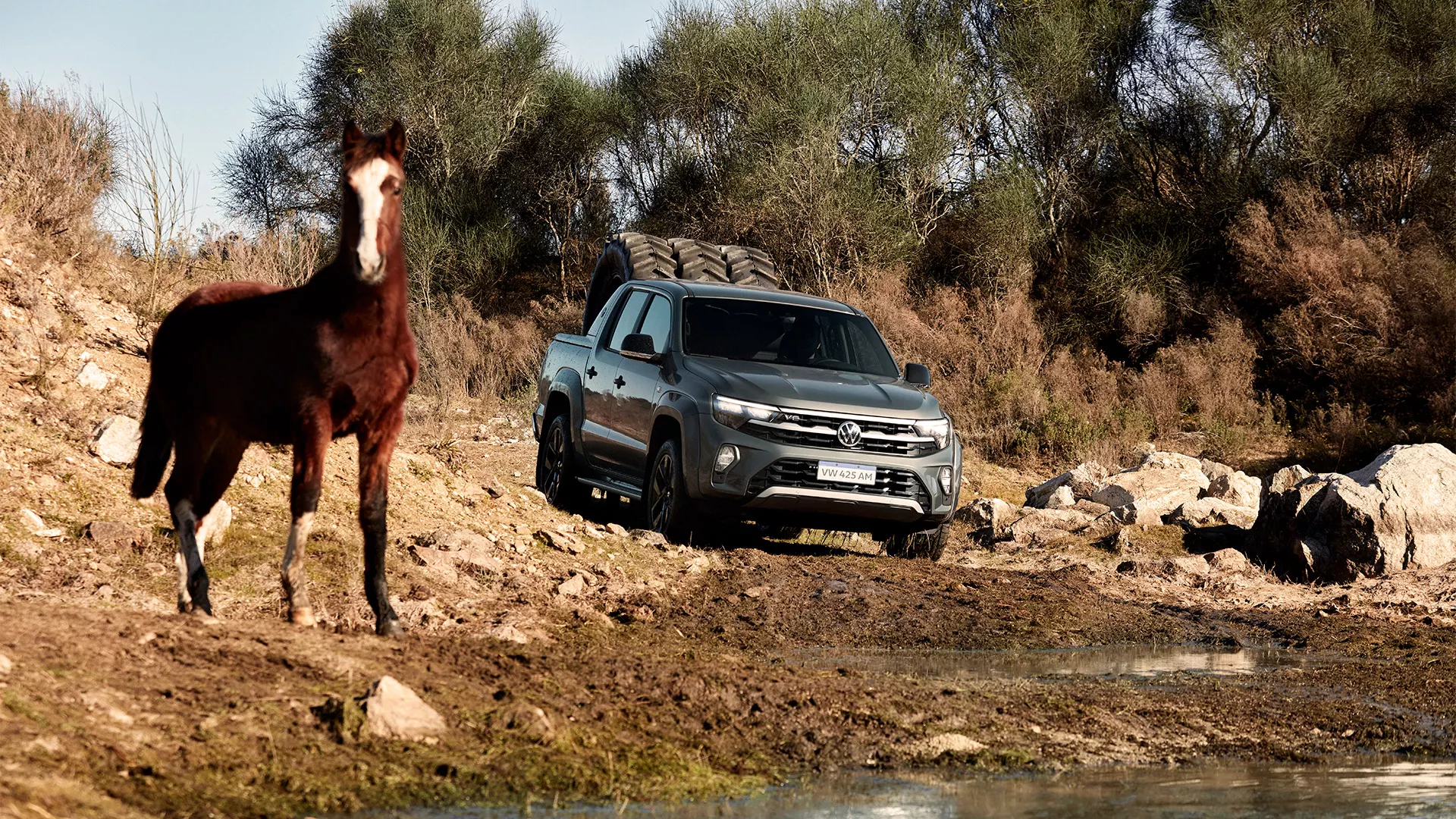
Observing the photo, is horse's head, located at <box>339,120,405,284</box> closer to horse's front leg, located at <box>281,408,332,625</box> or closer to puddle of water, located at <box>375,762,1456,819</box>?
horse's front leg, located at <box>281,408,332,625</box>

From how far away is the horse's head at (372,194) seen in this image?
5812 millimetres

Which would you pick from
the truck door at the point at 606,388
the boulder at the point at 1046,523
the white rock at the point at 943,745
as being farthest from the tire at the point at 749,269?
the white rock at the point at 943,745

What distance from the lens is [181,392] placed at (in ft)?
22.1

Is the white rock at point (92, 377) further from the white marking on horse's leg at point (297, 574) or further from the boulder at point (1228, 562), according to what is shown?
the boulder at point (1228, 562)

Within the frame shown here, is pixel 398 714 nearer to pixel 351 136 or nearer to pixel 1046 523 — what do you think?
pixel 351 136

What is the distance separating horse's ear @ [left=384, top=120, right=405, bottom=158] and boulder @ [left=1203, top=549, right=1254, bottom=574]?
27.2ft

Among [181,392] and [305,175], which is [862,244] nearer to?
[305,175]

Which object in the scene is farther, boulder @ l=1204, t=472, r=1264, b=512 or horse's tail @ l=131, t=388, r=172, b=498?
boulder @ l=1204, t=472, r=1264, b=512

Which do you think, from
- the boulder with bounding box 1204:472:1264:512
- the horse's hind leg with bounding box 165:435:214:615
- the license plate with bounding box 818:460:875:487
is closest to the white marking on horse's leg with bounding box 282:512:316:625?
the horse's hind leg with bounding box 165:435:214:615

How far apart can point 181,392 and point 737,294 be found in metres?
6.19

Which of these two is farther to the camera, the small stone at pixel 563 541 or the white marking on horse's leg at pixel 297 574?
the small stone at pixel 563 541

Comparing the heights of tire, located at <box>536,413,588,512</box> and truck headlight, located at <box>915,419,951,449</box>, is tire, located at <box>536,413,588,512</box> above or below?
below

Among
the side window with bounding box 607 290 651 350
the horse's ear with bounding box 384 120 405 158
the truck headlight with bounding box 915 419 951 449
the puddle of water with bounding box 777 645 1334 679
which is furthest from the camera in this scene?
the side window with bounding box 607 290 651 350

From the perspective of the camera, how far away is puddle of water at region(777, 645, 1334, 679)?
7.70 m
